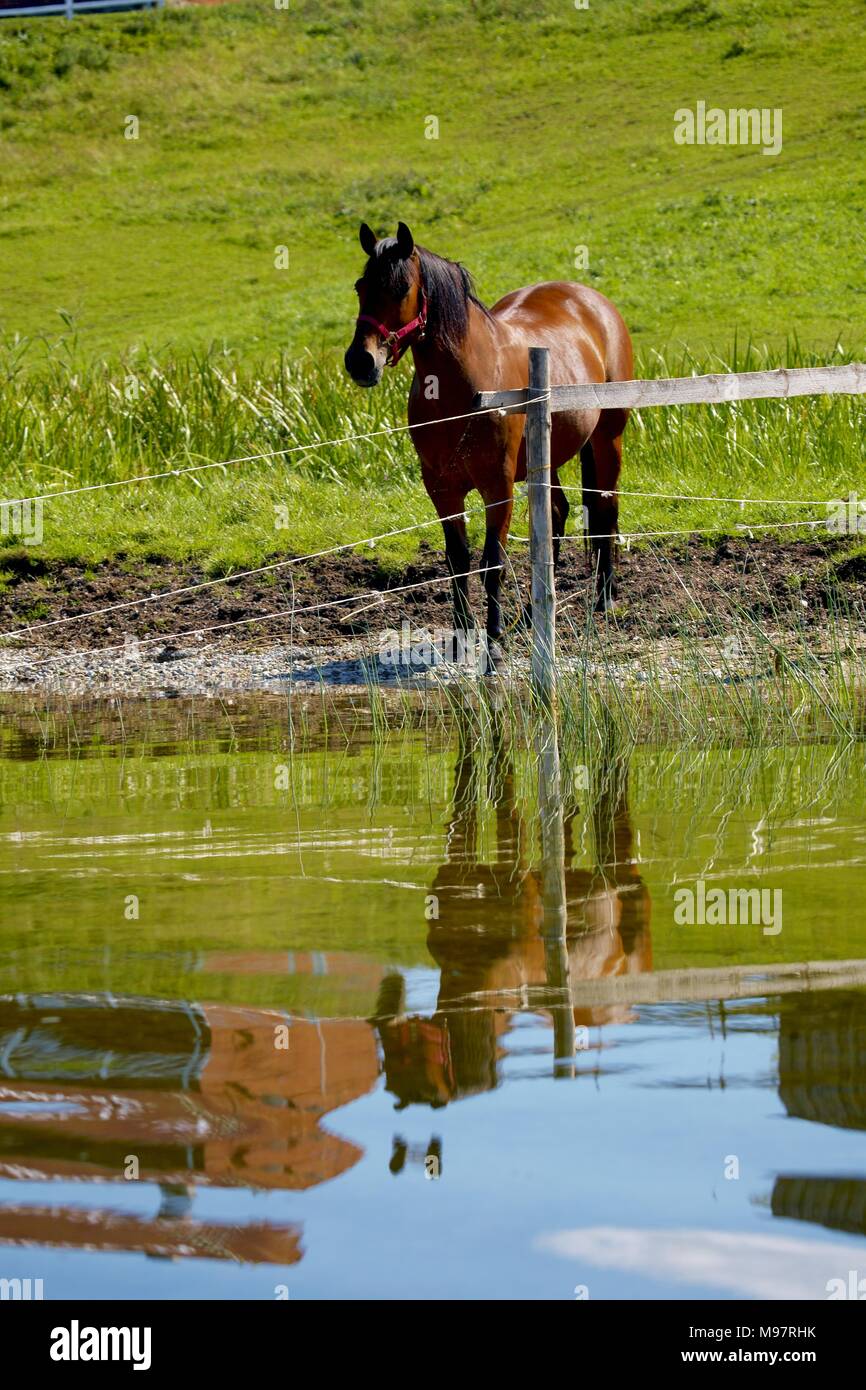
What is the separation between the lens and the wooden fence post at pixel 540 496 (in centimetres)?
816

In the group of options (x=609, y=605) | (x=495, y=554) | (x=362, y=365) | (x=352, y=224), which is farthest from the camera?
(x=352, y=224)

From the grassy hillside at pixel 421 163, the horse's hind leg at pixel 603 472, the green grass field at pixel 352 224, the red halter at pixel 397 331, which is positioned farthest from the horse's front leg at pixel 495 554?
the grassy hillside at pixel 421 163

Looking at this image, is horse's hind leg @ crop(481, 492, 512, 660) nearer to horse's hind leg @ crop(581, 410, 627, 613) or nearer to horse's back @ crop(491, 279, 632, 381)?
horse's back @ crop(491, 279, 632, 381)

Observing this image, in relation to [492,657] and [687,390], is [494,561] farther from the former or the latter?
[687,390]

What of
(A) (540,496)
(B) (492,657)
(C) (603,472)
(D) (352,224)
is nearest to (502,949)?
(A) (540,496)

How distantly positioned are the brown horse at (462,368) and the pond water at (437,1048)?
312cm

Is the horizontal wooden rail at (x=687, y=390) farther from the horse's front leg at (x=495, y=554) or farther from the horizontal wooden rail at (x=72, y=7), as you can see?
the horizontal wooden rail at (x=72, y=7)

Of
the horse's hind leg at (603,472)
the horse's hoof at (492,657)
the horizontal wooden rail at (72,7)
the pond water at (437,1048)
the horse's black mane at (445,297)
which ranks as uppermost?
the horizontal wooden rail at (72,7)

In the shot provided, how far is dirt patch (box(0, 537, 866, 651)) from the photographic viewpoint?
33.6ft

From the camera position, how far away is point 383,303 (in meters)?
8.60

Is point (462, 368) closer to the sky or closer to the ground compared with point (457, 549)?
closer to the sky

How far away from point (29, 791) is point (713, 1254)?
14.9ft

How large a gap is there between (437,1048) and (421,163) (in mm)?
38092

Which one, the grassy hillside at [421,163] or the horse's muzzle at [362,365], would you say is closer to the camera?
the horse's muzzle at [362,365]
